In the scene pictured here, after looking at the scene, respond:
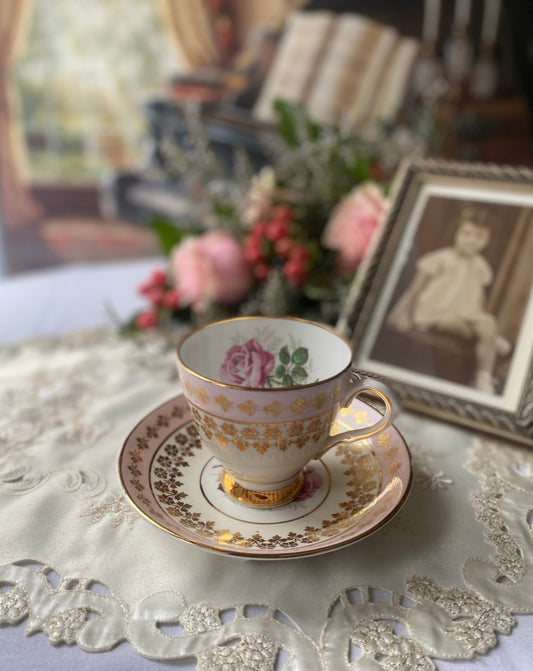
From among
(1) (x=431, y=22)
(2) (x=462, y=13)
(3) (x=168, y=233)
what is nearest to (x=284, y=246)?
(3) (x=168, y=233)

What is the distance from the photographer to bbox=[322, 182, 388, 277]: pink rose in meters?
0.97

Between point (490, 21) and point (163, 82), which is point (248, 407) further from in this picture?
point (490, 21)

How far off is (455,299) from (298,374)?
0.28 metres

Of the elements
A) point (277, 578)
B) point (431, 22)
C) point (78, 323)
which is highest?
point (431, 22)

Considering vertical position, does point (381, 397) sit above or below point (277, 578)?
above

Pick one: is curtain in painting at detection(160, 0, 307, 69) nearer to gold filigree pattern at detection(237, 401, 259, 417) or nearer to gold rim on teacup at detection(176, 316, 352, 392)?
gold rim on teacup at detection(176, 316, 352, 392)

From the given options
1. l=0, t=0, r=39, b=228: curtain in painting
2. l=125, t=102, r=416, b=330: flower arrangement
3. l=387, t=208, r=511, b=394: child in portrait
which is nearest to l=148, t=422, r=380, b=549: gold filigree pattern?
l=387, t=208, r=511, b=394: child in portrait

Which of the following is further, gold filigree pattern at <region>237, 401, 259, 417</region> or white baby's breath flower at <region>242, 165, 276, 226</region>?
white baby's breath flower at <region>242, 165, 276, 226</region>

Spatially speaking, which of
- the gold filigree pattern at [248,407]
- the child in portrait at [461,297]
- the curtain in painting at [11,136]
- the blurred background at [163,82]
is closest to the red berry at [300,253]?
the child in portrait at [461,297]

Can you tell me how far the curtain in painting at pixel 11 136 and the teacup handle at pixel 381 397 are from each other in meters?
2.36

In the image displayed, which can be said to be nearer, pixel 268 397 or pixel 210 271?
pixel 268 397

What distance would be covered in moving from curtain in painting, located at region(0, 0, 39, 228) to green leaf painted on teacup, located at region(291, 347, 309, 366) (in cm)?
226

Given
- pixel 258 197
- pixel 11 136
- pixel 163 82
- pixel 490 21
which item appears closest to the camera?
pixel 258 197

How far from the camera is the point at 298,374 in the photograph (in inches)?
24.6
